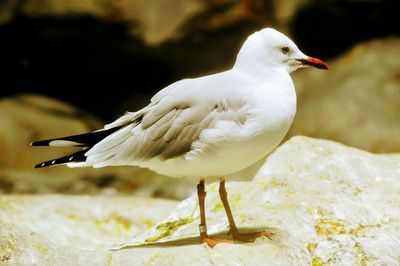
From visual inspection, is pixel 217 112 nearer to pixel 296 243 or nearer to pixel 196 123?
pixel 196 123

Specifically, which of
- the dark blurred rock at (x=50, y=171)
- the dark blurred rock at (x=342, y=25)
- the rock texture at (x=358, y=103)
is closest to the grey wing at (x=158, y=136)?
the dark blurred rock at (x=50, y=171)

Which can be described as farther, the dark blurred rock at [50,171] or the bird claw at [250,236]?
the dark blurred rock at [50,171]

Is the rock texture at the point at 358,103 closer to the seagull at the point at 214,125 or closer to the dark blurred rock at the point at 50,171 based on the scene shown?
the dark blurred rock at the point at 50,171

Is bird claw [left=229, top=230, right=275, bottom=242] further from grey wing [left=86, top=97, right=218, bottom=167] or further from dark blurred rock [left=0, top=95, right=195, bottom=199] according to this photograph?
dark blurred rock [left=0, top=95, right=195, bottom=199]

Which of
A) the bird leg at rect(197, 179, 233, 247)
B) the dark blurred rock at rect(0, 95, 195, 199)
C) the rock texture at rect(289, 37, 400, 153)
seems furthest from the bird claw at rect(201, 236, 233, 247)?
the rock texture at rect(289, 37, 400, 153)

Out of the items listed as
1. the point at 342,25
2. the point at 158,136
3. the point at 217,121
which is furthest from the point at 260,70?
the point at 342,25

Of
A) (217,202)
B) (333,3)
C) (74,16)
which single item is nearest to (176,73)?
(74,16)

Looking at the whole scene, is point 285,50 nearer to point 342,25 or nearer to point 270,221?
point 270,221
